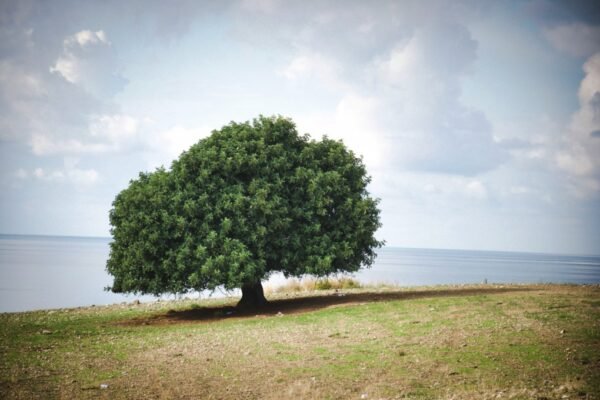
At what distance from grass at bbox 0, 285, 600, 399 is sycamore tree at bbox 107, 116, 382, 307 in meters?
2.49

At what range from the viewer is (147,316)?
26188 mm

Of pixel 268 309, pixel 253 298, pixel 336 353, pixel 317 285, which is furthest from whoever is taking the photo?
pixel 317 285

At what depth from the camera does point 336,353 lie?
50.7ft

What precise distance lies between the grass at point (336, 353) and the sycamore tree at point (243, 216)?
249 centimetres

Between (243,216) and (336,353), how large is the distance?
32.6 ft

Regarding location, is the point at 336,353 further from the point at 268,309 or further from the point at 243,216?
the point at 268,309

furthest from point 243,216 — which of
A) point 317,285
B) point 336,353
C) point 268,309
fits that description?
point 317,285

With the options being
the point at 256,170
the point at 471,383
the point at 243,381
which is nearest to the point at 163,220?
the point at 256,170

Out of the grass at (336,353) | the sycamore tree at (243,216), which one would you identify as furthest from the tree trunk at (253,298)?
the grass at (336,353)

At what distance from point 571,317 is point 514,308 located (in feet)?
8.19

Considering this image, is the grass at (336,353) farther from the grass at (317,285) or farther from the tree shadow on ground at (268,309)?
the grass at (317,285)

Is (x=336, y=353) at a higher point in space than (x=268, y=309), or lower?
lower

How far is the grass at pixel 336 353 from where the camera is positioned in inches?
477

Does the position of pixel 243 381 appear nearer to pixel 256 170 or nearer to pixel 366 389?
pixel 366 389
